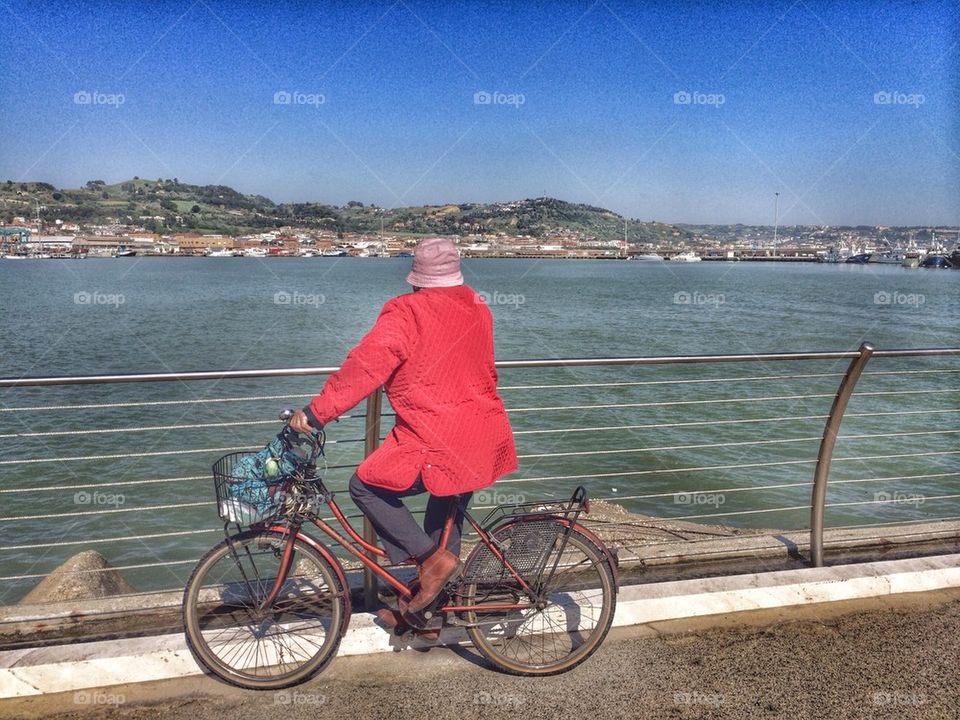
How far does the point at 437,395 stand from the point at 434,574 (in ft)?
2.44

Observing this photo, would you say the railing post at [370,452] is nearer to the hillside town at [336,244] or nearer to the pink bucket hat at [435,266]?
the pink bucket hat at [435,266]

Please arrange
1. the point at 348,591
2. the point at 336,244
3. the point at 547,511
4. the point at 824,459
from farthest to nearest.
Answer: the point at 336,244, the point at 824,459, the point at 547,511, the point at 348,591

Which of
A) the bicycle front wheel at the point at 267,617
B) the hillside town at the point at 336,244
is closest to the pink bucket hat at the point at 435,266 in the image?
the bicycle front wheel at the point at 267,617

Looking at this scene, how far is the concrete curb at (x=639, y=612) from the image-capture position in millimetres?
3168

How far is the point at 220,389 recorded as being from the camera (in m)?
24.5

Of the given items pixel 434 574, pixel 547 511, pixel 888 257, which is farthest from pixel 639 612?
Result: pixel 888 257

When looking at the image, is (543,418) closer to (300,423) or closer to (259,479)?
(259,479)

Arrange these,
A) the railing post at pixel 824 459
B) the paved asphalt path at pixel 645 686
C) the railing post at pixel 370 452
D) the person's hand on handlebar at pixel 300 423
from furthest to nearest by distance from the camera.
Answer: the railing post at pixel 824 459 < the railing post at pixel 370 452 < the paved asphalt path at pixel 645 686 < the person's hand on handlebar at pixel 300 423

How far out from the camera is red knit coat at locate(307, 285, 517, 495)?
3037mm

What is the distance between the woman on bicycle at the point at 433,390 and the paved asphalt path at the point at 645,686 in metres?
0.69

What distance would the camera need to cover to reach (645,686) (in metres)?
3.23

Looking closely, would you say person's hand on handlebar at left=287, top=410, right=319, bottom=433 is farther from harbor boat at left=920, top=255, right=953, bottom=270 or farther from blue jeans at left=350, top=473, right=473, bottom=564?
harbor boat at left=920, top=255, right=953, bottom=270

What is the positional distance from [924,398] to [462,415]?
27927mm

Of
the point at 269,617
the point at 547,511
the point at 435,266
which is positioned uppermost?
the point at 435,266
